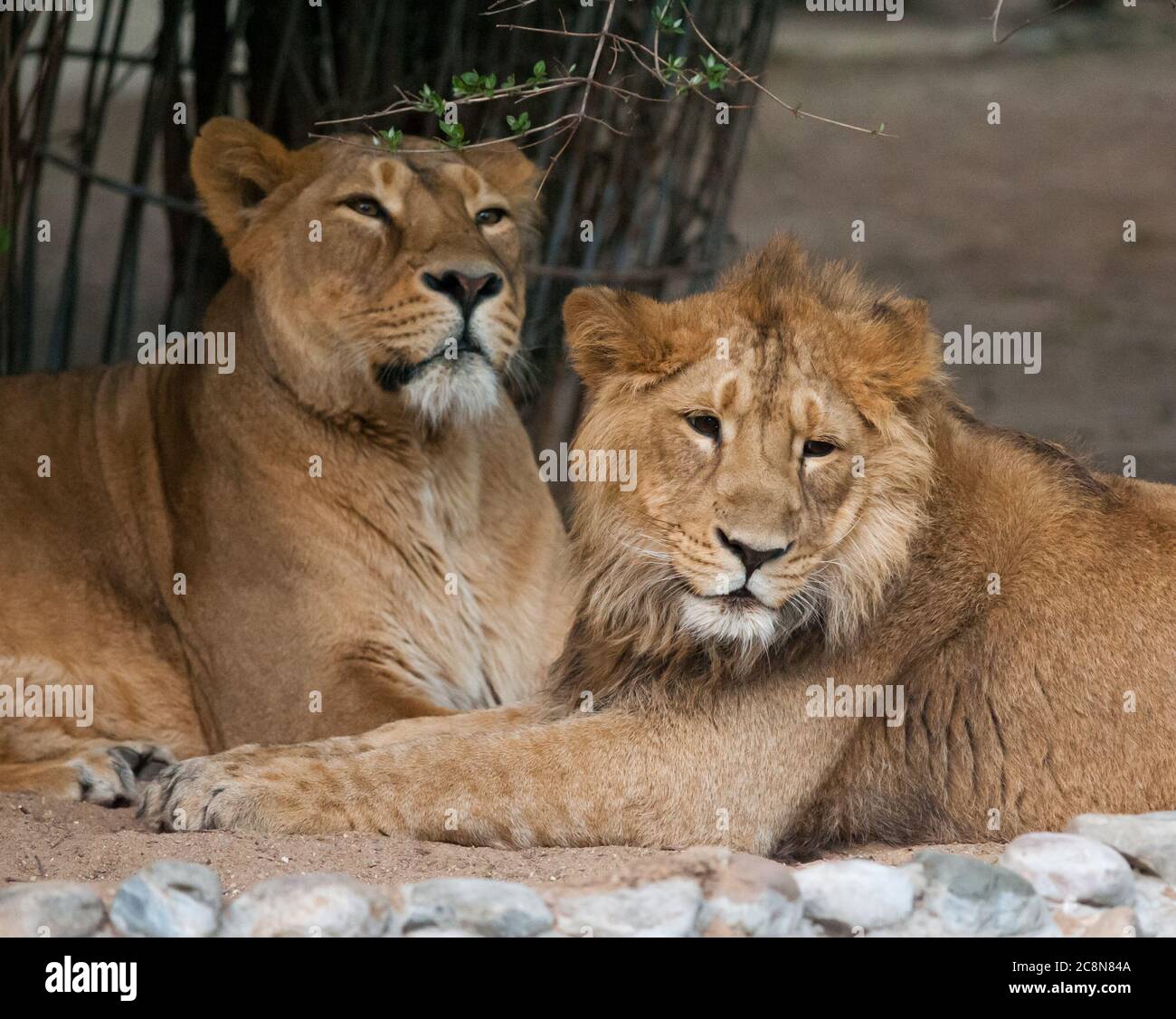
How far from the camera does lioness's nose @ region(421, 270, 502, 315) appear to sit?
453 centimetres

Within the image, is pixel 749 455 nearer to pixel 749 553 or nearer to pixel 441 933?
pixel 749 553

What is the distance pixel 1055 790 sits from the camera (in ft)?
12.6

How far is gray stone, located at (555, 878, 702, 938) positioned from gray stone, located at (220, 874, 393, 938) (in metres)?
0.31

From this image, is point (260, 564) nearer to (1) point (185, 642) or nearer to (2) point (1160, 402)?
(1) point (185, 642)

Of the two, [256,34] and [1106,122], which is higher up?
[1106,122]

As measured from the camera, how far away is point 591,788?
372 cm

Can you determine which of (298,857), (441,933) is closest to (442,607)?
(298,857)

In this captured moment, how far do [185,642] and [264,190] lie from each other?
1285 millimetres

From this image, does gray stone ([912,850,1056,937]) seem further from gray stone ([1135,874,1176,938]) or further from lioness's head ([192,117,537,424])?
lioness's head ([192,117,537,424])

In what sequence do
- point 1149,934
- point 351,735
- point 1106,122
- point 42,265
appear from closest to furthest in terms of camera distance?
point 1149,934 < point 351,735 < point 42,265 < point 1106,122

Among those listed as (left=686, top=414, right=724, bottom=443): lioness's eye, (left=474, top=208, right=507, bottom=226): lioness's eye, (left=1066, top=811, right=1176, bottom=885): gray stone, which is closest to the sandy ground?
(left=1066, top=811, right=1176, bottom=885): gray stone

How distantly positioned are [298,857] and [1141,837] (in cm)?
167

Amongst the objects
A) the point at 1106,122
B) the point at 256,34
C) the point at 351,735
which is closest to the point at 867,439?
the point at 351,735

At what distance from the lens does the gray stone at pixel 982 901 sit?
3.00 metres
